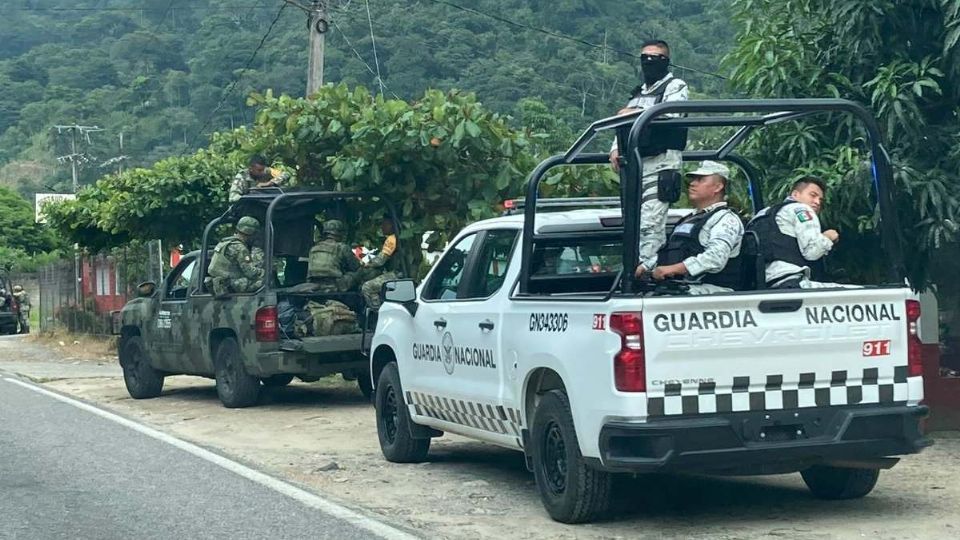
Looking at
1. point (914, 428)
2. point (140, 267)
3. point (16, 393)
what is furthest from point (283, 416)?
point (140, 267)

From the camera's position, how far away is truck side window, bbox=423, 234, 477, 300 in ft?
33.0

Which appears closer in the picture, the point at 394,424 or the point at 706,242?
the point at 706,242

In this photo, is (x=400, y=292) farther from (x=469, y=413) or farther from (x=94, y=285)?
(x=94, y=285)

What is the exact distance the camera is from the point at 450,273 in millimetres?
10258

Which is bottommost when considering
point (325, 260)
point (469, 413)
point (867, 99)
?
point (469, 413)

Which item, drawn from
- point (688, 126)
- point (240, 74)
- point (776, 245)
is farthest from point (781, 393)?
point (240, 74)

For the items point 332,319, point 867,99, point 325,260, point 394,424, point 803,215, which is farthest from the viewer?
point 325,260

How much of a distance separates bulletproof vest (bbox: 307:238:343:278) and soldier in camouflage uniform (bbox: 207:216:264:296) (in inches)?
24.7

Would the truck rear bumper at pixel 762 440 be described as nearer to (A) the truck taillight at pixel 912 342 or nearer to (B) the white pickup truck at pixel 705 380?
(B) the white pickup truck at pixel 705 380

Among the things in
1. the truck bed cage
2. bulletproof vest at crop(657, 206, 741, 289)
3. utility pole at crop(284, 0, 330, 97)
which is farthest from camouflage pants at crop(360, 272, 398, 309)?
utility pole at crop(284, 0, 330, 97)

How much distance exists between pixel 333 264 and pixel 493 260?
18.5 feet

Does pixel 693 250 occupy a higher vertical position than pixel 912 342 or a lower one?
higher

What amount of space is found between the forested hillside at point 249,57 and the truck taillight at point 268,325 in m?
6.81

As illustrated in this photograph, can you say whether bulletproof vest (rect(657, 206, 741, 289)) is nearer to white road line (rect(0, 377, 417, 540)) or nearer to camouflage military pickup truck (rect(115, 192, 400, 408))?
white road line (rect(0, 377, 417, 540))
